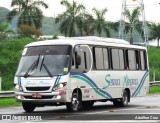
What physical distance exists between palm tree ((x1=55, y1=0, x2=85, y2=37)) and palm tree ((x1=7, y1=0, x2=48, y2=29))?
3018mm

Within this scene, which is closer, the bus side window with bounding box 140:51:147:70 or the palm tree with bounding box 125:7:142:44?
the bus side window with bounding box 140:51:147:70

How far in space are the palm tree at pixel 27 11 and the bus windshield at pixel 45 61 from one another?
51607 mm

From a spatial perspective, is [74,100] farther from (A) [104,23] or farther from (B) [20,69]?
(A) [104,23]

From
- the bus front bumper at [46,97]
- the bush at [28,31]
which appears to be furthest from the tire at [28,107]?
the bush at [28,31]

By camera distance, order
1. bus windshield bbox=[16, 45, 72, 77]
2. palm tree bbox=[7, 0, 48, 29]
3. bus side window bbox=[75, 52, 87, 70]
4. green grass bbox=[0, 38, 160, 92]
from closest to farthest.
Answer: bus windshield bbox=[16, 45, 72, 77] → bus side window bbox=[75, 52, 87, 70] → green grass bbox=[0, 38, 160, 92] → palm tree bbox=[7, 0, 48, 29]

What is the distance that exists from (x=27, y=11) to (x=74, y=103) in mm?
53354

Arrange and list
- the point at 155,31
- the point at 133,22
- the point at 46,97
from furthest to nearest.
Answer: the point at 155,31 < the point at 133,22 < the point at 46,97

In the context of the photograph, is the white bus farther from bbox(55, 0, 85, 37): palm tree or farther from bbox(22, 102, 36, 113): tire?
bbox(55, 0, 85, 37): palm tree

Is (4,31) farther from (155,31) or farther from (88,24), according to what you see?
(155,31)

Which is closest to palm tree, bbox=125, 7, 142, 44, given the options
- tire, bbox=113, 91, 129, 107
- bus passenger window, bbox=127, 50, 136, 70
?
bus passenger window, bbox=127, 50, 136, 70

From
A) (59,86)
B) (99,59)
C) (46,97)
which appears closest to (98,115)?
(59,86)

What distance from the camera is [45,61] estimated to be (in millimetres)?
18812

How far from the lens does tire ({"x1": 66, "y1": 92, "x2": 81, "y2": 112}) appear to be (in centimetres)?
1877

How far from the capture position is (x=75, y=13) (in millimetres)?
72250
